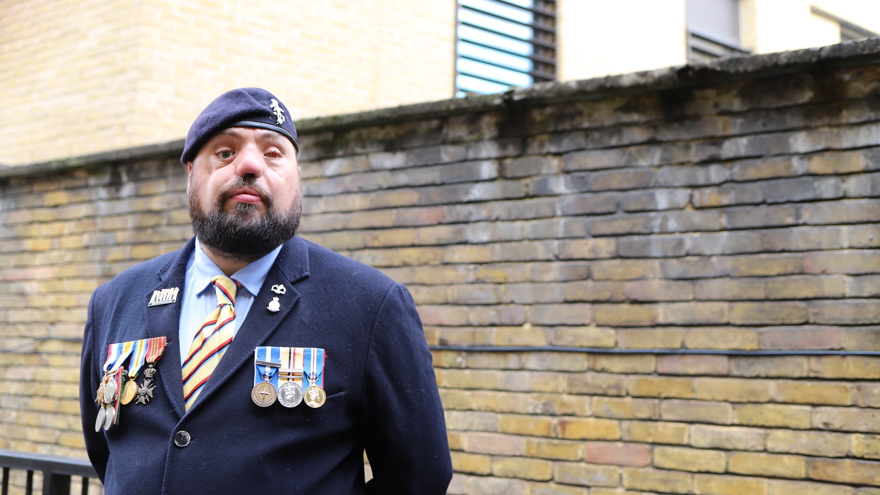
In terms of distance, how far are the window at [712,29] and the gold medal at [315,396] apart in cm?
881

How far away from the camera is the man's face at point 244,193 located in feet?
6.00

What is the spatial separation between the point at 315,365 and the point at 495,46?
6596 mm

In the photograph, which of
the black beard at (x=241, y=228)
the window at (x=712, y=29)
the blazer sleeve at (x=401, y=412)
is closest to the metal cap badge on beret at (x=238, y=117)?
the black beard at (x=241, y=228)

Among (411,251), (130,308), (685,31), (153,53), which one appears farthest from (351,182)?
(685,31)

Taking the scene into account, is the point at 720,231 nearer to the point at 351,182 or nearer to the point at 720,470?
the point at 720,470

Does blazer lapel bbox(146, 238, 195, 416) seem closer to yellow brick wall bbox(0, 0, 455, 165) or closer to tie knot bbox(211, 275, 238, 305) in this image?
tie knot bbox(211, 275, 238, 305)

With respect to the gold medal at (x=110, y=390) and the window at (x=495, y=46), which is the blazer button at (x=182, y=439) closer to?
the gold medal at (x=110, y=390)

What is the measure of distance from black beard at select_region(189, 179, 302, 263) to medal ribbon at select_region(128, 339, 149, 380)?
30 centimetres

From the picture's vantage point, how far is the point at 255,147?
74.4 inches

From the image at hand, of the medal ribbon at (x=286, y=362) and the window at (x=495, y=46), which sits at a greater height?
the window at (x=495, y=46)

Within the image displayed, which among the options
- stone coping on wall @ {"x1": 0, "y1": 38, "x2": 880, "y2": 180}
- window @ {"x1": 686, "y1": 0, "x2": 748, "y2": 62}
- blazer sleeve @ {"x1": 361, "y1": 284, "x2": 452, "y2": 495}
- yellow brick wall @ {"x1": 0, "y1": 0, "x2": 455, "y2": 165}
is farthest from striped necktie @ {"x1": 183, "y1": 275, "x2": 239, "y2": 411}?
window @ {"x1": 686, "y1": 0, "x2": 748, "y2": 62}

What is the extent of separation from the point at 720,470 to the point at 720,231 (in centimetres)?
106

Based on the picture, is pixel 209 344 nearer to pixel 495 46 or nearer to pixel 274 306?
pixel 274 306

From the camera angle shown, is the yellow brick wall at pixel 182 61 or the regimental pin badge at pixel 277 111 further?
the yellow brick wall at pixel 182 61
